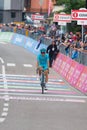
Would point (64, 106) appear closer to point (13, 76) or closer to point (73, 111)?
point (73, 111)

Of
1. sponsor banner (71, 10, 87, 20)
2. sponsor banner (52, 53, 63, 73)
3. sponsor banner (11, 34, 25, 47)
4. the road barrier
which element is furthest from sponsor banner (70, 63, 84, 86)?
sponsor banner (11, 34, 25, 47)

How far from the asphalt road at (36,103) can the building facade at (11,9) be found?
191 feet

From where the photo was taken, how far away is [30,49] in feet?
152

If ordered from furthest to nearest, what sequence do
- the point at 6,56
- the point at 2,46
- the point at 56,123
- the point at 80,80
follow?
the point at 2,46
the point at 6,56
the point at 80,80
the point at 56,123

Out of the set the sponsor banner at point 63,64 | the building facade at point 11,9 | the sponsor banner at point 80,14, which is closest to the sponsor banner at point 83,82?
the sponsor banner at point 80,14

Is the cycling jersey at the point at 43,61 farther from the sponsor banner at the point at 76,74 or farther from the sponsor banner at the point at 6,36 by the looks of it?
the sponsor banner at the point at 6,36

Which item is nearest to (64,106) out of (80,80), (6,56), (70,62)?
(80,80)

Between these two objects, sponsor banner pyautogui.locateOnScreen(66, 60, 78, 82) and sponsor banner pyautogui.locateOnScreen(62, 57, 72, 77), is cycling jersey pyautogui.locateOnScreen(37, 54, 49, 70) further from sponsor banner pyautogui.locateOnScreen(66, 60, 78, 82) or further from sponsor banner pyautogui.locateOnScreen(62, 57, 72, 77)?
sponsor banner pyautogui.locateOnScreen(62, 57, 72, 77)

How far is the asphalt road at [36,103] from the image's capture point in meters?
14.8

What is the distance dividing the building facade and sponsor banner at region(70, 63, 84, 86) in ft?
214

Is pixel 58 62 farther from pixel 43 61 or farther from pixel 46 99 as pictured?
pixel 46 99

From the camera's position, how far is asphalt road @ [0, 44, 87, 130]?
1480 centimetres

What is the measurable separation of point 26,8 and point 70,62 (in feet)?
219

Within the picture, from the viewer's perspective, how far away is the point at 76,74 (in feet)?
80.9
